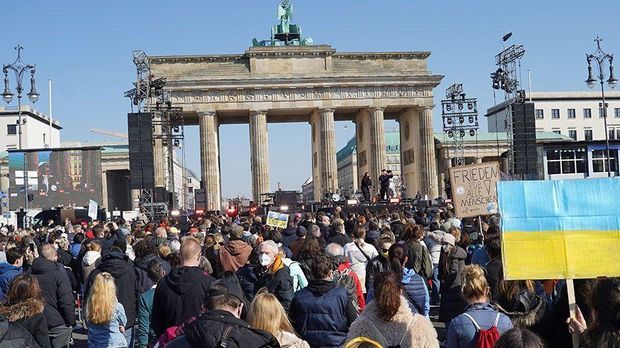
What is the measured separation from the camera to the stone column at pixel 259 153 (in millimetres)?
65062

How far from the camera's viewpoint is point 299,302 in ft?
23.7

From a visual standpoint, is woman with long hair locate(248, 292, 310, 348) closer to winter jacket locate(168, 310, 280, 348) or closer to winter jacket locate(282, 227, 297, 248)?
winter jacket locate(168, 310, 280, 348)

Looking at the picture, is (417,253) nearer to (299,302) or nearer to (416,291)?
(416,291)

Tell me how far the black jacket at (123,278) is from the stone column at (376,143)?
5539 cm

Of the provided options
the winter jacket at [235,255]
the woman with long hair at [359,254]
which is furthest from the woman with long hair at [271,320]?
the woman with long hair at [359,254]

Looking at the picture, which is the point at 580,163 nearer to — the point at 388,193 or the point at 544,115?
the point at 388,193

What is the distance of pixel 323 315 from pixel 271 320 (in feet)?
4.42

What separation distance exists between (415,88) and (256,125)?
12999 millimetres

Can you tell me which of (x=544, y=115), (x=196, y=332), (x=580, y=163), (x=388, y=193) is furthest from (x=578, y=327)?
(x=544, y=115)

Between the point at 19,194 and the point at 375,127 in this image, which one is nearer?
the point at 19,194

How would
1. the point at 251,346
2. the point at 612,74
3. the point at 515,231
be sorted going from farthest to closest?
the point at 612,74 < the point at 515,231 < the point at 251,346

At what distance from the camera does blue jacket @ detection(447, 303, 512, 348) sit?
234 inches

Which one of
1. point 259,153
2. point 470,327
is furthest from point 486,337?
point 259,153

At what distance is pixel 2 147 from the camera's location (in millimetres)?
103750
